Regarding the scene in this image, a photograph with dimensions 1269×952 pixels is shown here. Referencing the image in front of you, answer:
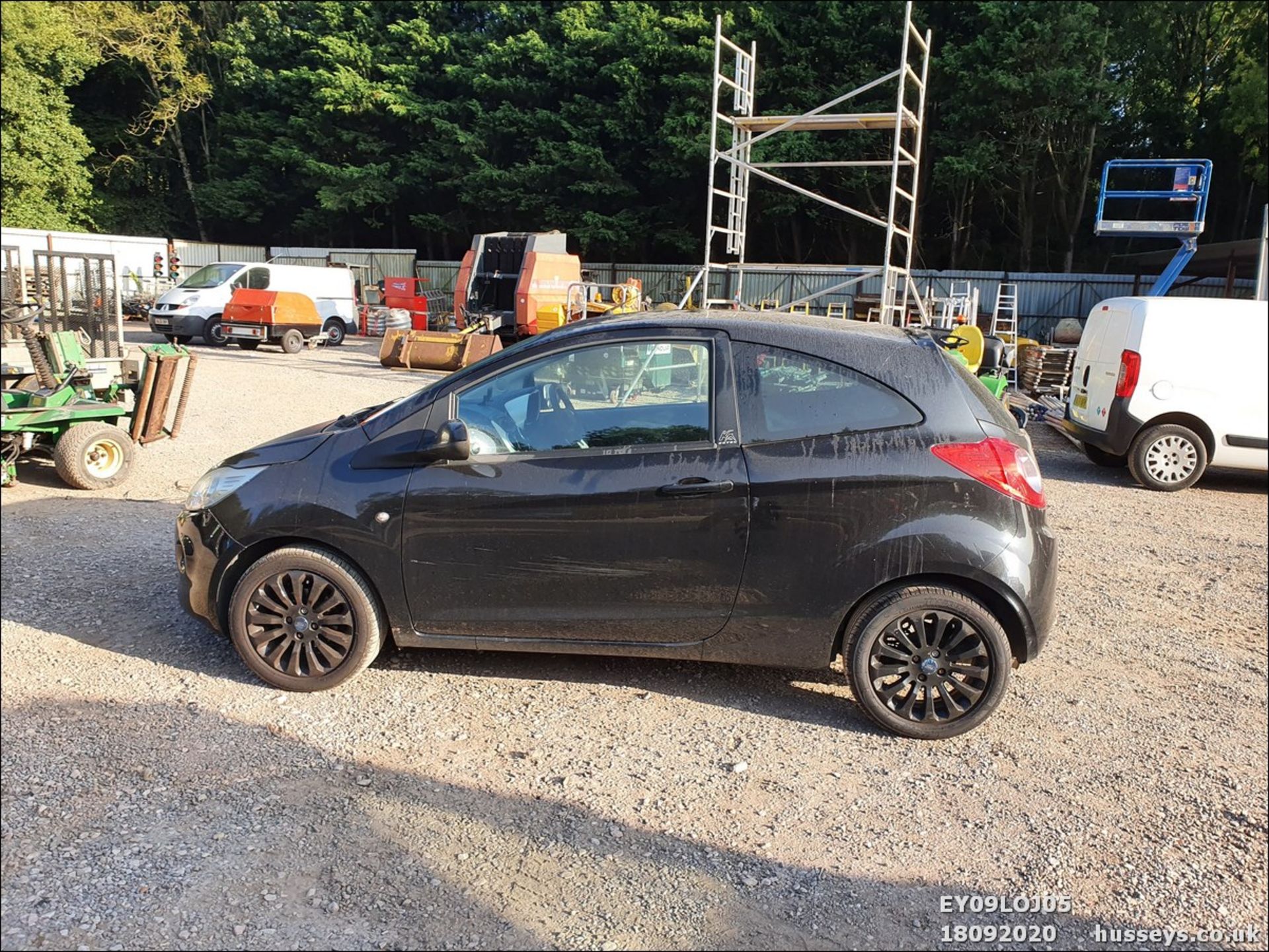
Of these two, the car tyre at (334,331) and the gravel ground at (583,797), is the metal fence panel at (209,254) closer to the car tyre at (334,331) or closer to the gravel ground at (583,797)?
the car tyre at (334,331)

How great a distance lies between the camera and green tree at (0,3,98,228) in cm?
416

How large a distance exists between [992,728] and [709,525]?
1.52 meters

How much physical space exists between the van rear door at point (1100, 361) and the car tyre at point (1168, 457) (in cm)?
42

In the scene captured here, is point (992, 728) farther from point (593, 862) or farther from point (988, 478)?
point (593, 862)

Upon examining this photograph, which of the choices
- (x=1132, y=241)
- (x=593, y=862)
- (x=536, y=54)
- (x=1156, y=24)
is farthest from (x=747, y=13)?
(x=593, y=862)

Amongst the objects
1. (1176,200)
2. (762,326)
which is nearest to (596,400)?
(762,326)

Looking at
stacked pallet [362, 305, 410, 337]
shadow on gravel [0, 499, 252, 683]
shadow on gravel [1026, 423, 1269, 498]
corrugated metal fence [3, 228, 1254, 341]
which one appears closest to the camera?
shadow on gravel [0, 499, 252, 683]

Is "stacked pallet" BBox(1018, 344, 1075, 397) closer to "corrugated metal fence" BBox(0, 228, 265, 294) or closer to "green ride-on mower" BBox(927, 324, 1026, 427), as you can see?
"green ride-on mower" BBox(927, 324, 1026, 427)

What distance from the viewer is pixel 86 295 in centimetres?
799

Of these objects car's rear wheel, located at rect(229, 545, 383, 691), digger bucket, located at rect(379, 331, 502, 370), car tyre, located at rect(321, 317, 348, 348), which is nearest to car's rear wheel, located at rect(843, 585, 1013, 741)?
car's rear wheel, located at rect(229, 545, 383, 691)

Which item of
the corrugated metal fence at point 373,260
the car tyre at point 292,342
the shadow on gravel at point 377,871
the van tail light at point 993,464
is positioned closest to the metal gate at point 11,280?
the shadow on gravel at point 377,871

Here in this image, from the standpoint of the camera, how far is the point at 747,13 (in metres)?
28.7

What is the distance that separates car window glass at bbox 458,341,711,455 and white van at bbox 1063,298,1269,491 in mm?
6662

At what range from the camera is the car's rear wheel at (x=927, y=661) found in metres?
3.63
